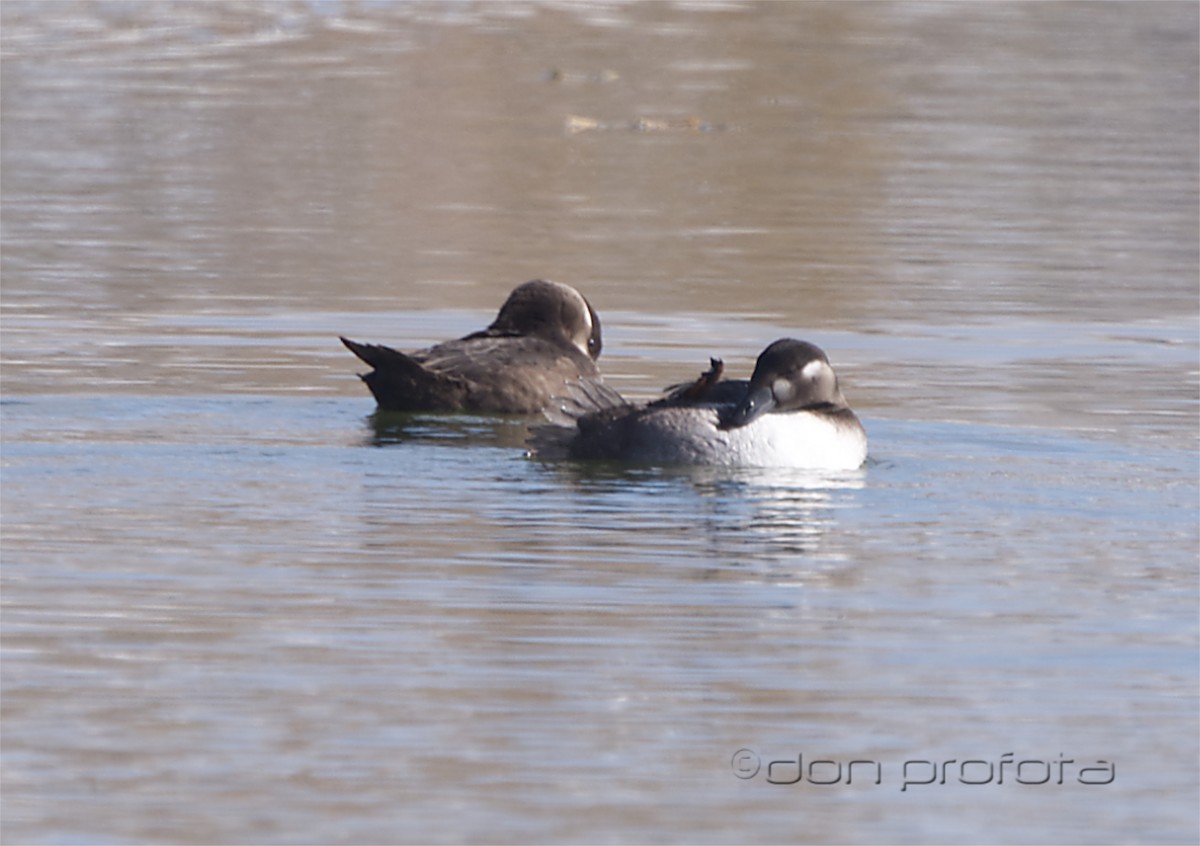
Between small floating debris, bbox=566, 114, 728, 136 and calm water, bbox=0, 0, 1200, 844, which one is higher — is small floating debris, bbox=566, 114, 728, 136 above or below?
above

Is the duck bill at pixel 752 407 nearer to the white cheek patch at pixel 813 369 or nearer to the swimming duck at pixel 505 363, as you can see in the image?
the white cheek patch at pixel 813 369

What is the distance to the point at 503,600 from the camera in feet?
28.1

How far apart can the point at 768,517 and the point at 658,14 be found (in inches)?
1333

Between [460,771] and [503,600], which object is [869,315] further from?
[460,771]

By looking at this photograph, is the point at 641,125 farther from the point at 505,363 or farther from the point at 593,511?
the point at 593,511

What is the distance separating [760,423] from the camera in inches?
446

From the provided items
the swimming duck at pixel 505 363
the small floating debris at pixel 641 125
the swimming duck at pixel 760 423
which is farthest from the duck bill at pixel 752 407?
the small floating debris at pixel 641 125

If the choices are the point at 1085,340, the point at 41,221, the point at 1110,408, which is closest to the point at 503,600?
the point at 1110,408

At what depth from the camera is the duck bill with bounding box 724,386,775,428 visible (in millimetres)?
11258

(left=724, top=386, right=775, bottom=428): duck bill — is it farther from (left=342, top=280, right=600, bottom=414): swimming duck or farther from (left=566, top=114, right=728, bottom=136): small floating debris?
(left=566, top=114, right=728, bottom=136): small floating debris

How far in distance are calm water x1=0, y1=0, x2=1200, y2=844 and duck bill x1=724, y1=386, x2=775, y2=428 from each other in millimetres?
238

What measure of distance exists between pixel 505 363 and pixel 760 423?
7.89 feet

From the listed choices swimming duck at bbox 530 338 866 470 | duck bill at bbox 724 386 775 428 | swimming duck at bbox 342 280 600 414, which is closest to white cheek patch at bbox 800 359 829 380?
swimming duck at bbox 530 338 866 470

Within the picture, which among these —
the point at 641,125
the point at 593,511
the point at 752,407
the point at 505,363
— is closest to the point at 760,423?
the point at 752,407
